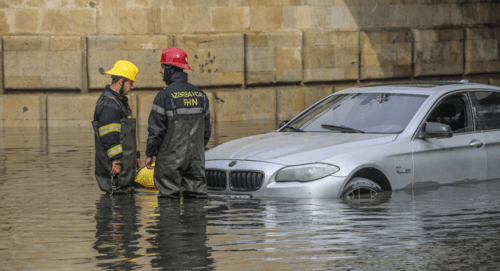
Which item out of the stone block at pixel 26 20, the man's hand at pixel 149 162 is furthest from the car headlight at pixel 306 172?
the stone block at pixel 26 20

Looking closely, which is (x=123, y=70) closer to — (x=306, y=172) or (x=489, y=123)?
(x=306, y=172)

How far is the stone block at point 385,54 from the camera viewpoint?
76.3 ft

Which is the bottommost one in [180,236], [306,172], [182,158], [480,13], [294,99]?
[180,236]

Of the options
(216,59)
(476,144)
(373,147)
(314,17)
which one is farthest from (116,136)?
(314,17)

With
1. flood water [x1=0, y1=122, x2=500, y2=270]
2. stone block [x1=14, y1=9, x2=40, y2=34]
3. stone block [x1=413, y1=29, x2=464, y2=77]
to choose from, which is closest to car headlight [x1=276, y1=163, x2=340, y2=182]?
flood water [x1=0, y1=122, x2=500, y2=270]

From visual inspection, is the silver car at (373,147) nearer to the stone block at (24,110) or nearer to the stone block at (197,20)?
the stone block at (197,20)

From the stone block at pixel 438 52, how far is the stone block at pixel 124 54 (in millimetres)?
6517

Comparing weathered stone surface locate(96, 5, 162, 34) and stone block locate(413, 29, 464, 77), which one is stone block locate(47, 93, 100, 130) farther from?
stone block locate(413, 29, 464, 77)

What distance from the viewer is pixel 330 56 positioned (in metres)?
22.8

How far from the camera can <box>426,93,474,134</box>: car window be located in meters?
9.48

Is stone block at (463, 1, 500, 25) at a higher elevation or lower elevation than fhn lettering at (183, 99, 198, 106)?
higher

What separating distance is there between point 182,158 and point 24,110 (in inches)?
516

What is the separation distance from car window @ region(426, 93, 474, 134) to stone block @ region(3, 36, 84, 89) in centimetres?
1292

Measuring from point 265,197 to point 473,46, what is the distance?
685 inches
